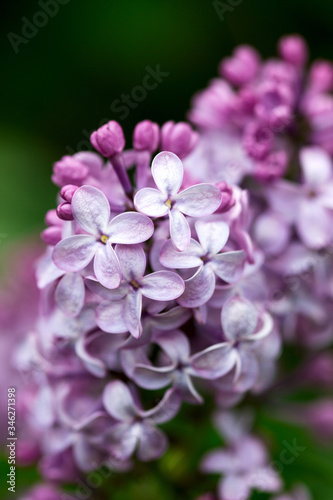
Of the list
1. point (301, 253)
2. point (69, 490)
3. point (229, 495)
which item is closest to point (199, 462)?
point (229, 495)

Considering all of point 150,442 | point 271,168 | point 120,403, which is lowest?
point 150,442

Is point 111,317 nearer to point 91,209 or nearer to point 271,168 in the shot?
point 91,209

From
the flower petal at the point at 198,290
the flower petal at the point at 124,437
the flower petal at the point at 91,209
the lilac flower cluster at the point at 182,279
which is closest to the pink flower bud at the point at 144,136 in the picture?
the lilac flower cluster at the point at 182,279

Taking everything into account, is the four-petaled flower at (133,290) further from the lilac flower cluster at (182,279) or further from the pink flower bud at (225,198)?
the pink flower bud at (225,198)

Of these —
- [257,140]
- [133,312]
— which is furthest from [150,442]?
[257,140]

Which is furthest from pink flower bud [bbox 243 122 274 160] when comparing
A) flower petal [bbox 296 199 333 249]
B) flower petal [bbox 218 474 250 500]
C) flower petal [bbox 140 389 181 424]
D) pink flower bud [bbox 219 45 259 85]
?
flower petal [bbox 218 474 250 500]

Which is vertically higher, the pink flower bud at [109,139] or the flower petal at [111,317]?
the pink flower bud at [109,139]

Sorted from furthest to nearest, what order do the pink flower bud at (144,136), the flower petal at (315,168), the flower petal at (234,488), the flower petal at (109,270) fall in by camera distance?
the flower petal at (315,168) < the flower petal at (234,488) < the pink flower bud at (144,136) < the flower petal at (109,270)
